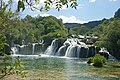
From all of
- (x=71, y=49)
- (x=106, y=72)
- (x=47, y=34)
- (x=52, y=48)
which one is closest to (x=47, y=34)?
(x=47, y=34)

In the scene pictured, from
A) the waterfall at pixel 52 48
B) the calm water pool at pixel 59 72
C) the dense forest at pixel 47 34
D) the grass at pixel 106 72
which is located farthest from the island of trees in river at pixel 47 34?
the grass at pixel 106 72

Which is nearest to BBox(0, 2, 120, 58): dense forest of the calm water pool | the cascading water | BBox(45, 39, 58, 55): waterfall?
the cascading water

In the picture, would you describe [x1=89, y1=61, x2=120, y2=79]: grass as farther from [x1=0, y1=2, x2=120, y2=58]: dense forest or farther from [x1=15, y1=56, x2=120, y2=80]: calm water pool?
[x1=0, y1=2, x2=120, y2=58]: dense forest

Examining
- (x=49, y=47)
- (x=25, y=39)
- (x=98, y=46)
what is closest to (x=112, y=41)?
(x=98, y=46)

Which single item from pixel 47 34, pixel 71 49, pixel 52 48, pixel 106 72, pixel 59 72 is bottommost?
pixel 106 72

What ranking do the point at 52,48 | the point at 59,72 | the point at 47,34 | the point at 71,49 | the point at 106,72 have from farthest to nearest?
the point at 47,34
the point at 52,48
the point at 71,49
the point at 106,72
the point at 59,72

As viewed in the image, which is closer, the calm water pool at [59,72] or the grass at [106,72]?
the calm water pool at [59,72]

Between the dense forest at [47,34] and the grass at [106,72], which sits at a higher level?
the dense forest at [47,34]

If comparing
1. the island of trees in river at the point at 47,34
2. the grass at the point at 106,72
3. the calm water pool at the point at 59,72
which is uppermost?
the island of trees in river at the point at 47,34

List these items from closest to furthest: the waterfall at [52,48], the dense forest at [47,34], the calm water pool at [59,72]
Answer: the calm water pool at [59,72] → the dense forest at [47,34] → the waterfall at [52,48]

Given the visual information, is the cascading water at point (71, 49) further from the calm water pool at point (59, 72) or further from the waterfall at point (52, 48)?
the calm water pool at point (59, 72)

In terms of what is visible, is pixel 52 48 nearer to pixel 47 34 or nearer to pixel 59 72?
pixel 47 34

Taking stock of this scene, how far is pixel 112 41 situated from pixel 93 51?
4674mm

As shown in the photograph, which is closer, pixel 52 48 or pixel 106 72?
pixel 106 72
